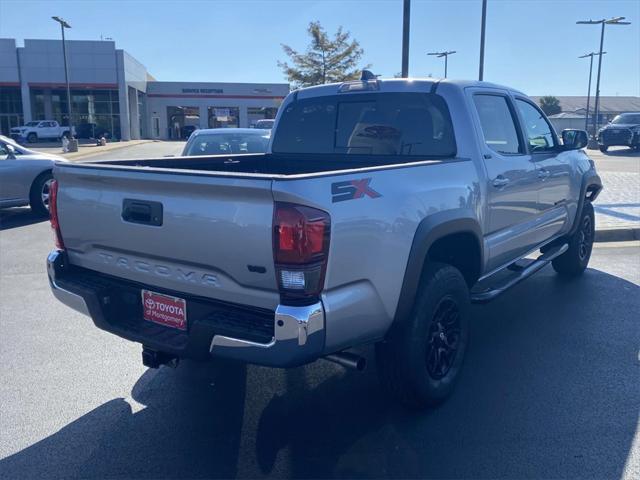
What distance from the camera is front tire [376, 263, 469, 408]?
3.42 metres

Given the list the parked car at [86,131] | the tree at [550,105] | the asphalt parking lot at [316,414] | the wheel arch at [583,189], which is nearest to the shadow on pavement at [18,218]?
the asphalt parking lot at [316,414]

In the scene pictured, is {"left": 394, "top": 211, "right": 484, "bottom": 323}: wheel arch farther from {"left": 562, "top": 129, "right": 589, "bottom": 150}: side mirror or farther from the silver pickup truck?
{"left": 562, "top": 129, "right": 589, "bottom": 150}: side mirror

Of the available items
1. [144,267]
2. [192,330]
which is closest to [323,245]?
[192,330]

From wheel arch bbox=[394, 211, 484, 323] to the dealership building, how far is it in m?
50.5

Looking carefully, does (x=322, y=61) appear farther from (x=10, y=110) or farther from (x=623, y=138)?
(x=10, y=110)

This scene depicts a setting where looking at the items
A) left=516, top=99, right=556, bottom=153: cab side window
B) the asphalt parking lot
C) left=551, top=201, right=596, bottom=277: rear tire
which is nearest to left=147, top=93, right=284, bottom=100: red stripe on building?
left=551, top=201, right=596, bottom=277: rear tire

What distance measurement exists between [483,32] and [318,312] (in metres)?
15.7

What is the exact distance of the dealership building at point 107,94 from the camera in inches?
1903

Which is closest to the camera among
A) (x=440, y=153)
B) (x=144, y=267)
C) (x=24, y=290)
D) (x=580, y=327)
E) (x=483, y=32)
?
(x=144, y=267)

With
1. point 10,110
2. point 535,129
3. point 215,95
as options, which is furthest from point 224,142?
point 215,95

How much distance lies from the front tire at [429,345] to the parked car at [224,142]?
605cm

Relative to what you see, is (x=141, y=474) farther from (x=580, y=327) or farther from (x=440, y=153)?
(x=580, y=327)

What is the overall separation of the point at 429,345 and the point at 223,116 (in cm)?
5650

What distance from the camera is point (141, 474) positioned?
3055mm
